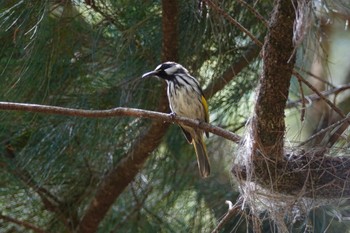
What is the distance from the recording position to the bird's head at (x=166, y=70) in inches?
113

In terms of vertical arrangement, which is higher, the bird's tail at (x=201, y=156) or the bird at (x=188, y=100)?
the bird at (x=188, y=100)

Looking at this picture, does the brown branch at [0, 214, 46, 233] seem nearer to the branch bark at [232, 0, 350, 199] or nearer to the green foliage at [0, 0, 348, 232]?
the green foliage at [0, 0, 348, 232]

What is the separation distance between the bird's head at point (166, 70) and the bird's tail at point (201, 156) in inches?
12.0

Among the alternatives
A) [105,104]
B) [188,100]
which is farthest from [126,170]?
[188,100]

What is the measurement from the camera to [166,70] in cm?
291

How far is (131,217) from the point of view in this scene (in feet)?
10.9

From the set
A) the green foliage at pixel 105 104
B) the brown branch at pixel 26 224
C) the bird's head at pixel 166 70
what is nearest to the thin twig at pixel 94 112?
the green foliage at pixel 105 104

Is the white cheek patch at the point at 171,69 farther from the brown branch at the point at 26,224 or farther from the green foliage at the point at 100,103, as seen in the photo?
the brown branch at the point at 26,224

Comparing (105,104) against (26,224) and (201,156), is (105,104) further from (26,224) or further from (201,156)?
(26,224)

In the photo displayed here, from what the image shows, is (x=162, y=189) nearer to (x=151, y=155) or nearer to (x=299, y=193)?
(x=151, y=155)

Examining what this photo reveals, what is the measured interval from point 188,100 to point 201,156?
0.25 m

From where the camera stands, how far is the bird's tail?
297 centimetres

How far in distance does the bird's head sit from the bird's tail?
1.00 feet

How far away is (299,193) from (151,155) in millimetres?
1040
